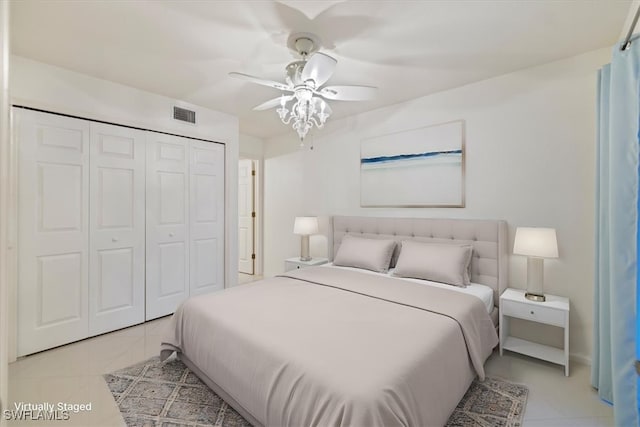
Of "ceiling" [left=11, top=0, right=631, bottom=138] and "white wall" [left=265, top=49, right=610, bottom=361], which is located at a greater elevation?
"ceiling" [left=11, top=0, right=631, bottom=138]

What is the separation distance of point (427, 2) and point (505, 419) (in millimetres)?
2496

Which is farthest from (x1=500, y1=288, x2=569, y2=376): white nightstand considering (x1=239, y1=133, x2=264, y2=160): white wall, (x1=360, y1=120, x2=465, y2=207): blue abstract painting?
(x1=239, y1=133, x2=264, y2=160): white wall

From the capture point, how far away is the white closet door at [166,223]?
3248 mm

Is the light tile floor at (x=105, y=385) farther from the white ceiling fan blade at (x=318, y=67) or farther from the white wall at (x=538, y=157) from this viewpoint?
the white ceiling fan blade at (x=318, y=67)

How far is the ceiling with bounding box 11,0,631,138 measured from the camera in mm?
1821

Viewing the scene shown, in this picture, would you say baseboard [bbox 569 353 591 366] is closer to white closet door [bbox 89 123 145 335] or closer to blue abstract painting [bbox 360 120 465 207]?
blue abstract painting [bbox 360 120 465 207]

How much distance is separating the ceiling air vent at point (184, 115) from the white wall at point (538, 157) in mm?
2280

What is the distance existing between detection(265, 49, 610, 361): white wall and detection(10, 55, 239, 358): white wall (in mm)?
2042

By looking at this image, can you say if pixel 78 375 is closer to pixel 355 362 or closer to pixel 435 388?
pixel 355 362

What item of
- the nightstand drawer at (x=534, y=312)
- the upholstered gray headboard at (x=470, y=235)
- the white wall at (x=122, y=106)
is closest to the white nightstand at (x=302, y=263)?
the upholstered gray headboard at (x=470, y=235)

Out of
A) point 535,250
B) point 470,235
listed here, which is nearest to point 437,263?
point 470,235

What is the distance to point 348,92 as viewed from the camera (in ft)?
7.23

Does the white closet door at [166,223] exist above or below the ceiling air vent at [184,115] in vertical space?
below

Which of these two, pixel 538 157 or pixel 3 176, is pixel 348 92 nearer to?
pixel 538 157
